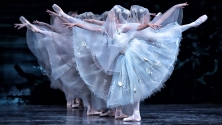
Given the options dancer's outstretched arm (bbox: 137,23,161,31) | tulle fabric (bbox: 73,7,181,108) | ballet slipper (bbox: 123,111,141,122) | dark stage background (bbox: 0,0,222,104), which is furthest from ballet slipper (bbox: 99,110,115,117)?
dark stage background (bbox: 0,0,222,104)

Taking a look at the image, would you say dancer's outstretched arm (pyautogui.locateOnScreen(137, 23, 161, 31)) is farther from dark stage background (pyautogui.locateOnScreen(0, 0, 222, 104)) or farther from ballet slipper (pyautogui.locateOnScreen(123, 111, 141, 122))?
dark stage background (pyautogui.locateOnScreen(0, 0, 222, 104))

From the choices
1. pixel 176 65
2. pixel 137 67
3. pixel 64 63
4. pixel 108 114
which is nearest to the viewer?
pixel 137 67

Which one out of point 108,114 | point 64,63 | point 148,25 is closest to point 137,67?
point 148,25

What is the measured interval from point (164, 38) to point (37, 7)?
4.45 meters

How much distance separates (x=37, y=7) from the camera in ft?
36.4

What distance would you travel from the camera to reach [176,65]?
11117mm

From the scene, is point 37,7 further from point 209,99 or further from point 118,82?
point 118,82

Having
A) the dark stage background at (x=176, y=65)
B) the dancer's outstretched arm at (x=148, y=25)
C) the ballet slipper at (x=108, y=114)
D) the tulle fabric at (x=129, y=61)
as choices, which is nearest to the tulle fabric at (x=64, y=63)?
the ballet slipper at (x=108, y=114)

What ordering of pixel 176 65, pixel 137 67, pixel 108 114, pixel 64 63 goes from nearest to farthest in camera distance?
pixel 137 67 < pixel 108 114 < pixel 64 63 < pixel 176 65

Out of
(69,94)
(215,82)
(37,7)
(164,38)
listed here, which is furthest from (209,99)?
(164,38)

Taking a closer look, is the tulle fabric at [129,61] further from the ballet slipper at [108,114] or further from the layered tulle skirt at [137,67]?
the ballet slipper at [108,114]

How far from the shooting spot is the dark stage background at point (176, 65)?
11070 millimetres

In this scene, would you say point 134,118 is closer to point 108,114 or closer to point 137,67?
point 137,67

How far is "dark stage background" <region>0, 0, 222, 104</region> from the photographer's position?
11.1m
